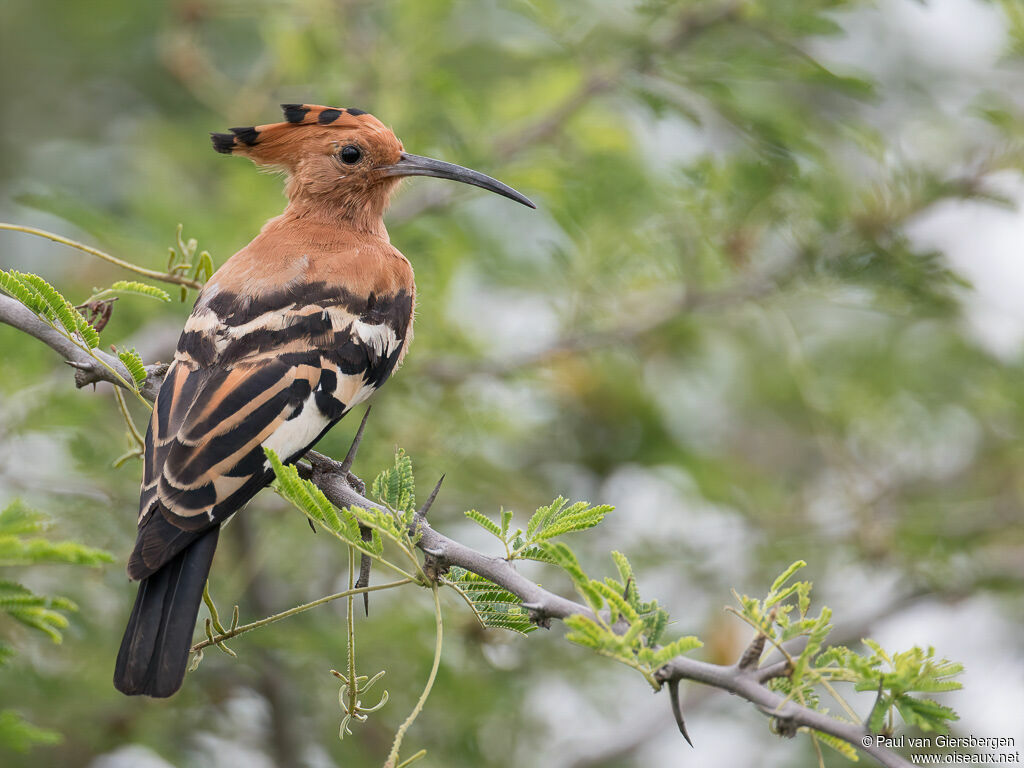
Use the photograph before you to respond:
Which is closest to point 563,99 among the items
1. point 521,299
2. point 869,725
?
point 521,299

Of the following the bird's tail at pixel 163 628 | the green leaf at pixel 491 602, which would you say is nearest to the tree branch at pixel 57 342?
the bird's tail at pixel 163 628

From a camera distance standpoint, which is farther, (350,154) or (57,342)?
(350,154)

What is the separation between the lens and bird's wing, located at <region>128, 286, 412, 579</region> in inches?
91.1

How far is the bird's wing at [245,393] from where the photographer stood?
7.59 feet

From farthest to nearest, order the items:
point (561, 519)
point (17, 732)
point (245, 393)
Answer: point (245, 393)
point (561, 519)
point (17, 732)

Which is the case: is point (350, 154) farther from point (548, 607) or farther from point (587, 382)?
point (548, 607)

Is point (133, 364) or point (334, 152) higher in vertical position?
point (334, 152)

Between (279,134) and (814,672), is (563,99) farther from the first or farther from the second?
(814,672)

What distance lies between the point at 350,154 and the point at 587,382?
1.60 meters

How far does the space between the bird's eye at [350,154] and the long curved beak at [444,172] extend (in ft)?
0.29

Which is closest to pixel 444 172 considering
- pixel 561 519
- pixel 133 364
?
pixel 133 364

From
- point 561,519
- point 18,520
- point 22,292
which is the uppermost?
point 22,292

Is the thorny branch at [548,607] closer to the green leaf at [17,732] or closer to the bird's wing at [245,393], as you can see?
the bird's wing at [245,393]

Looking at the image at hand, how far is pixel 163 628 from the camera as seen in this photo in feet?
7.04
